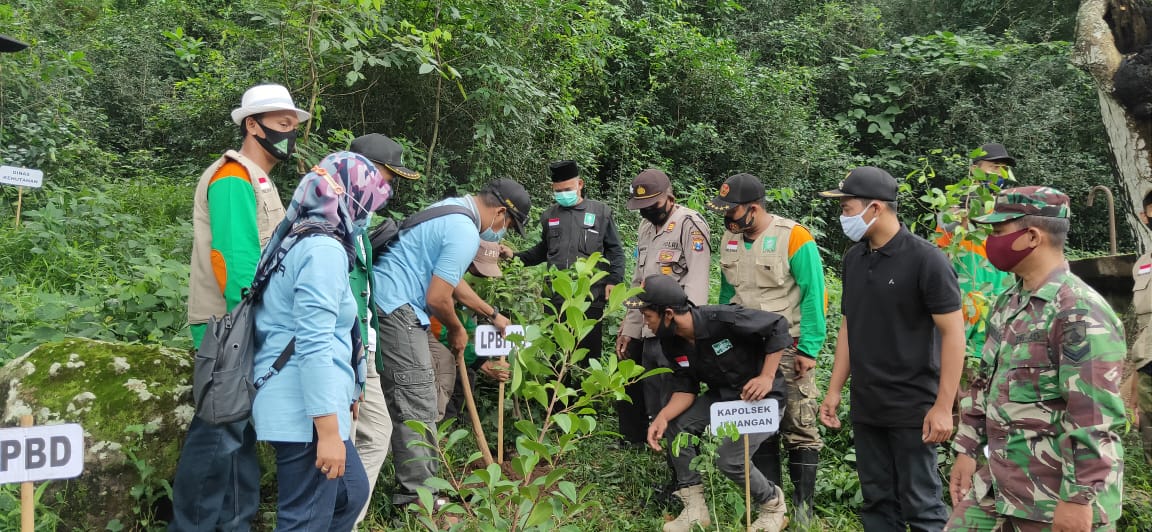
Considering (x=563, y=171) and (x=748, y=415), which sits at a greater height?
(x=563, y=171)

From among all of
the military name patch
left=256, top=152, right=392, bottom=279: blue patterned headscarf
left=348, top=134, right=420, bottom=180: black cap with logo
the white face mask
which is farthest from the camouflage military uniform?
left=348, top=134, right=420, bottom=180: black cap with logo

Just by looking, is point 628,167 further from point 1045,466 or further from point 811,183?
point 1045,466

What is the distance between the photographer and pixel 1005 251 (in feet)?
8.71

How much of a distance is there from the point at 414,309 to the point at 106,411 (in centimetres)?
136

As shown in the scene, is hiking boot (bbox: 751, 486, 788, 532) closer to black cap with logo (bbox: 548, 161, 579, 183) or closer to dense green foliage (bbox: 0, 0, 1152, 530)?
dense green foliage (bbox: 0, 0, 1152, 530)

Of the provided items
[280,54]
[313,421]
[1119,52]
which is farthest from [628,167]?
[313,421]

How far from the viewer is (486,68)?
21.8 ft

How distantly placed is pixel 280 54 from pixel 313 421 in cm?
473

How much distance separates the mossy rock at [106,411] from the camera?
10.8ft

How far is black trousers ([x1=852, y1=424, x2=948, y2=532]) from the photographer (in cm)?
337

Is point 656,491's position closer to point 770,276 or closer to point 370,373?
point 770,276

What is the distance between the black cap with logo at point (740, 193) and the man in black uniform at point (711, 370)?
64 cm

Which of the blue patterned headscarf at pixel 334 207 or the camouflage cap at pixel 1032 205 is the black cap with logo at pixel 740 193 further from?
the blue patterned headscarf at pixel 334 207

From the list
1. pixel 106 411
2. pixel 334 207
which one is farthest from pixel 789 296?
pixel 106 411
